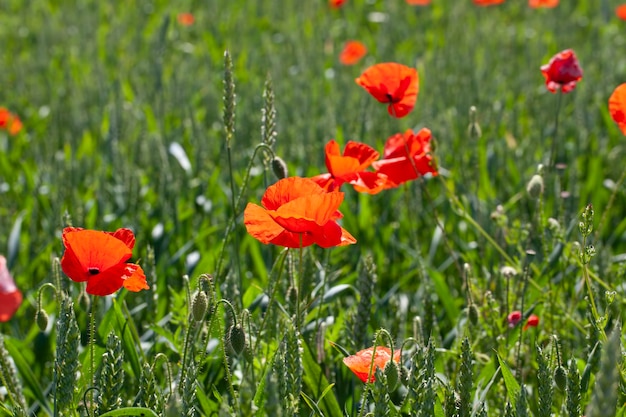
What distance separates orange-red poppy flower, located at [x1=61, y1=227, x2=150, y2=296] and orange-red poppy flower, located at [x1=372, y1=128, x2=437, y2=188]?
2.32ft

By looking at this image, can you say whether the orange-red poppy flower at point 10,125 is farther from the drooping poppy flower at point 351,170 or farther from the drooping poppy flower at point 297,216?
the drooping poppy flower at point 297,216

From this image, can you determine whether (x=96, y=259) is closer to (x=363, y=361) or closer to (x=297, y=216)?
(x=297, y=216)

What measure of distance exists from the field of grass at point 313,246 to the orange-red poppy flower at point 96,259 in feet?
0.17

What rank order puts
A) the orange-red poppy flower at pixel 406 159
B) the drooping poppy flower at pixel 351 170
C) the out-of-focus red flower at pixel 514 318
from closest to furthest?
1. the drooping poppy flower at pixel 351 170
2. the out-of-focus red flower at pixel 514 318
3. the orange-red poppy flower at pixel 406 159

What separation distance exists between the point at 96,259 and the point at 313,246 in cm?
100

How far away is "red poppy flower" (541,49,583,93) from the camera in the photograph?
2.08 m

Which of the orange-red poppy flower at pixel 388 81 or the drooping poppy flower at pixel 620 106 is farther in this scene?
the orange-red poppy flower at pixel 388 81

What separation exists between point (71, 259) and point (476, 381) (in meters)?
0.81

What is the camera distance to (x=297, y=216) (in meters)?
1.35

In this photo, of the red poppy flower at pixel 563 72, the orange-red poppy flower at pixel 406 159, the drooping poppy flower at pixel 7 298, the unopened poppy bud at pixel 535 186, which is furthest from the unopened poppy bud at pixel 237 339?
the red poppy flower at pixel 563 72

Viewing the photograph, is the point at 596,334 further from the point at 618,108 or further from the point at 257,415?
the point at 257,415

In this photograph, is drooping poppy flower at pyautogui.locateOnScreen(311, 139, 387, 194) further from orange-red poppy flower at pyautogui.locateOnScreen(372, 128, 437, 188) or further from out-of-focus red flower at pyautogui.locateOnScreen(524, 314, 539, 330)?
out-of-focus red flower at pyautogui.locateOnScreen(524, 314, 539, 330)

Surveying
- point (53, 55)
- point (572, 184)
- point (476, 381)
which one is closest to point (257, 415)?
point (476, 381)

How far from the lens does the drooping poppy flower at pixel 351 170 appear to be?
1.73 metres
